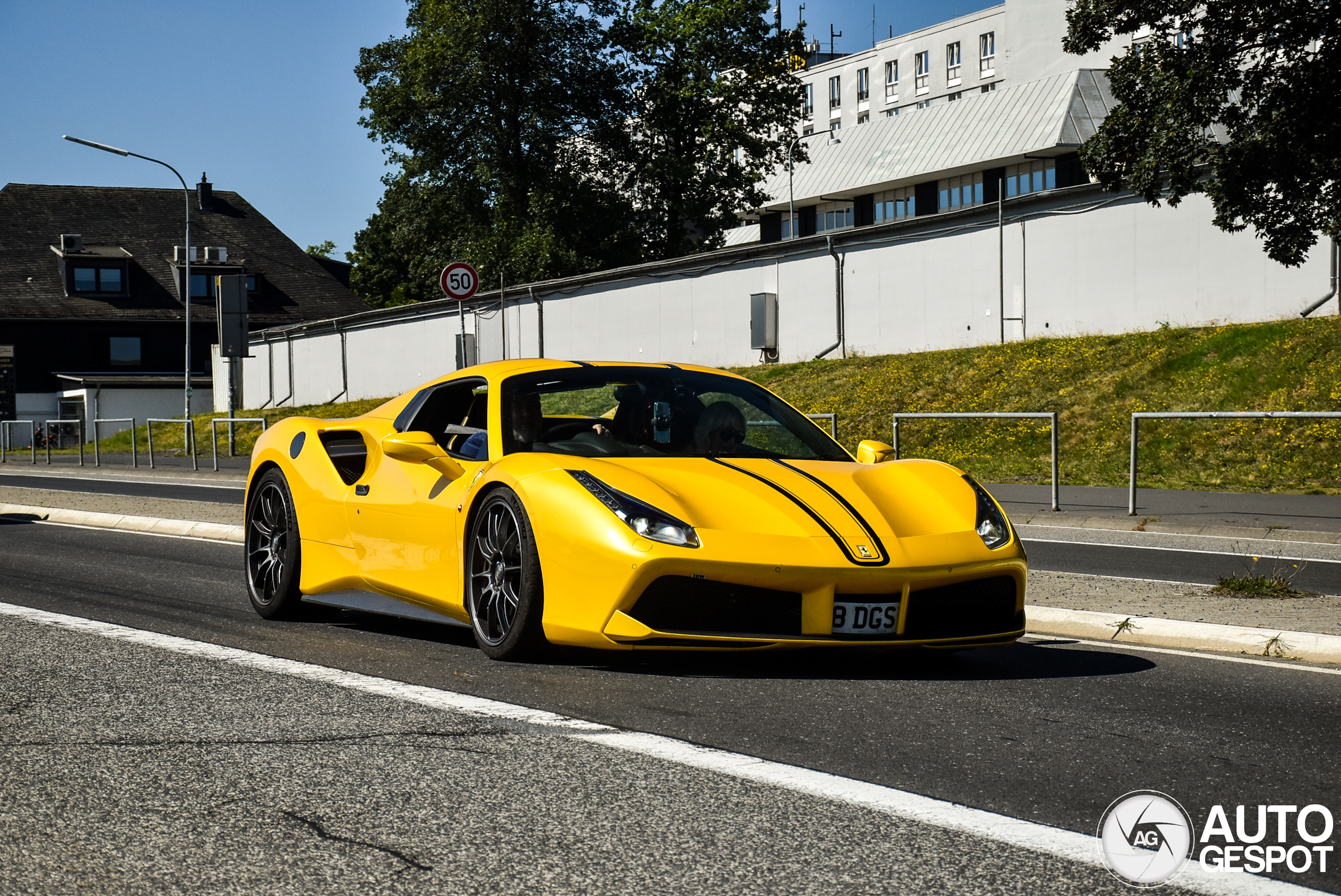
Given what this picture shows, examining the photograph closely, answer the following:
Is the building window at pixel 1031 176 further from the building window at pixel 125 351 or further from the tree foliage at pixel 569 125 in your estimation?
the building window at pixel 125 351

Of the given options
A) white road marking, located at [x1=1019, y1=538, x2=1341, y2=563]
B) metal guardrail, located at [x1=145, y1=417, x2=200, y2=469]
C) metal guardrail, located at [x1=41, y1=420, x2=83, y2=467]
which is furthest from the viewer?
metal guardrail, located at [x1=41, y1=420, x2=83, y2=467]

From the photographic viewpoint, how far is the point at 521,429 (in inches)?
269

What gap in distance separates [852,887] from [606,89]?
171 ft

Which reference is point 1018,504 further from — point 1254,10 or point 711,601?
point 711,601

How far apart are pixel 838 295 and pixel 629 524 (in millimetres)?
26250

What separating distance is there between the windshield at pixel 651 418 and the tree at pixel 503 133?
43.2 metres

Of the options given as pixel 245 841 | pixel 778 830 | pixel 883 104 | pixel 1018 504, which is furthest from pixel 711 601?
pixel 883 104

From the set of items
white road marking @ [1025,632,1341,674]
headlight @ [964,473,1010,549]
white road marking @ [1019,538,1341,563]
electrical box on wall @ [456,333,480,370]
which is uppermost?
electrical box on wall @ [456,333,480,370]

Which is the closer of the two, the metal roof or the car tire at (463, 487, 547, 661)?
the car tire at (463, 487, 547, 661)

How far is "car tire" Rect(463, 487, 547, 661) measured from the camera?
19.6 ft

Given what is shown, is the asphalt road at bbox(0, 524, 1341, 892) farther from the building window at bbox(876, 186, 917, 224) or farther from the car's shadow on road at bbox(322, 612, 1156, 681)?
the building window at bbox(876, 186, 917, 224)

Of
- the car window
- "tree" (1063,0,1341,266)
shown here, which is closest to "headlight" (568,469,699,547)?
the car window

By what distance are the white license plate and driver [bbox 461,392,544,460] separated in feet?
5.79

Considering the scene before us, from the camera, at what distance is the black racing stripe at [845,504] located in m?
5.76
